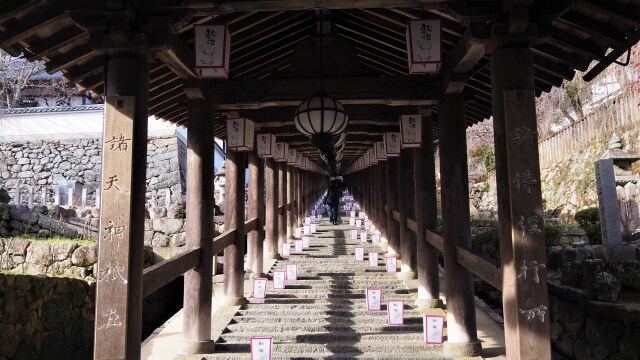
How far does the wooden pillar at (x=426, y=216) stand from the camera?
8398 mm

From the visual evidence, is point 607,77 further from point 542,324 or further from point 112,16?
point 112,16

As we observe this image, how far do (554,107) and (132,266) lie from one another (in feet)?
97.4

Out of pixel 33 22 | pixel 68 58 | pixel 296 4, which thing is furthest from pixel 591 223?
pixel 33 22

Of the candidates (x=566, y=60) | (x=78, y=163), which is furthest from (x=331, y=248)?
(x=78, y=163)

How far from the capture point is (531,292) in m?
3.97

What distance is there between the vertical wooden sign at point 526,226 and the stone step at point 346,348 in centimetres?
276

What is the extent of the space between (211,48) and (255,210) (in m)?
6.35

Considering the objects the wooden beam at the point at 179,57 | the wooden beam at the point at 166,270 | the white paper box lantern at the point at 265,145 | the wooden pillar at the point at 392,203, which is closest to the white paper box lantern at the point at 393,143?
the wooden pillar at the point at 392,203

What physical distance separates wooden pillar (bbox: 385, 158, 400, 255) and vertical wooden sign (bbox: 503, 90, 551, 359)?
8433mm

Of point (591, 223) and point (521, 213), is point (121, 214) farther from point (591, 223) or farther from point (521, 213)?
point (591, 223)

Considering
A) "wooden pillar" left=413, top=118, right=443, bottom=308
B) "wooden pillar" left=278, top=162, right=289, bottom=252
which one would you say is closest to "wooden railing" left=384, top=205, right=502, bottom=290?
"wooden pillar" left=413, top=118, right=443, bottom=308

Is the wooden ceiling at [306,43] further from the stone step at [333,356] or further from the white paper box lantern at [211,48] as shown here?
the stone step at [333,356]

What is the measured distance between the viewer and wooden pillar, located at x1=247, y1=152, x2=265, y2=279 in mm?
11000

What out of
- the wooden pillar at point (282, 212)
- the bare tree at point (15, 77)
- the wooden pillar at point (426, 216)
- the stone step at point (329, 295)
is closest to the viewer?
the wooden pillar at point (426, 216)
